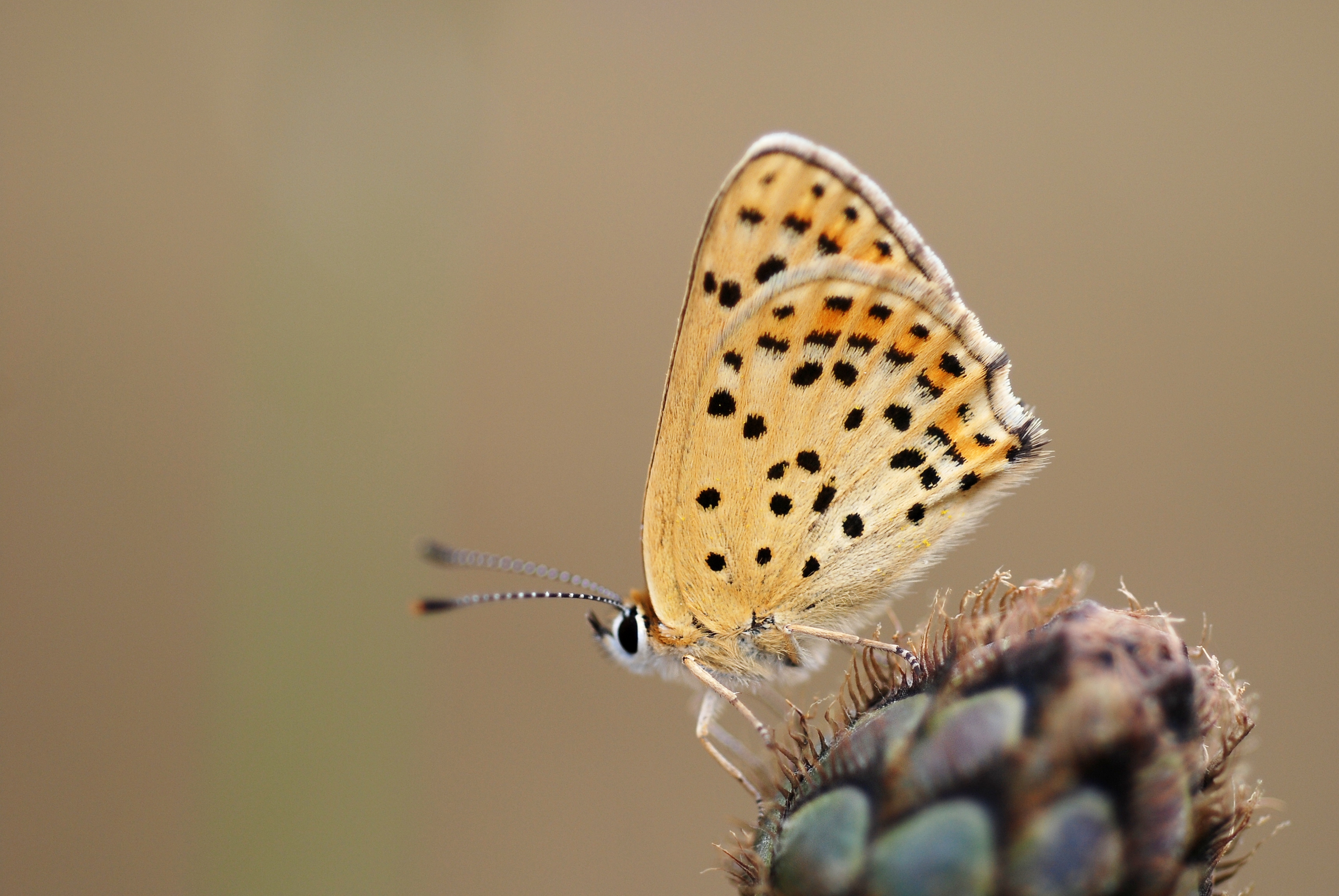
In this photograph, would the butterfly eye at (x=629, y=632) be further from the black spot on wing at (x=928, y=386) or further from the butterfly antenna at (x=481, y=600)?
the black spot on wing at (x=928, y=386)

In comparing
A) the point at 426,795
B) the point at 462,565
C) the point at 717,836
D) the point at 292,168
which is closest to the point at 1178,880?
the point at 462,565

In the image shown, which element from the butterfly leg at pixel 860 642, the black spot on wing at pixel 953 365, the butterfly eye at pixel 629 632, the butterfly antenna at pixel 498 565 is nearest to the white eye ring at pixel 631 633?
the butterfly eye at pixel 629 632

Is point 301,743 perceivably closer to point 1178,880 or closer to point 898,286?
point 898,286

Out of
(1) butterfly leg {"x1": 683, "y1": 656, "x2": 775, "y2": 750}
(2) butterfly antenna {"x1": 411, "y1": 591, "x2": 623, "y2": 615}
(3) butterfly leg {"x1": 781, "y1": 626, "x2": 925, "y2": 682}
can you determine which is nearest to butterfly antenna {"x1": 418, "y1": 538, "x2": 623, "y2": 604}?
(2) butterfly antenna {"x1": 411, "y1": 591, "x2": 623, "y2": 615}

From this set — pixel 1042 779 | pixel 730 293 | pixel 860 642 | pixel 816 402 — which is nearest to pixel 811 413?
pixel 816 402

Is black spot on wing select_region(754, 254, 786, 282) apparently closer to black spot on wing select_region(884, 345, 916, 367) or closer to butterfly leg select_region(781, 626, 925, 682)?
black spot on wing select_region(884, 345, 916, 367)

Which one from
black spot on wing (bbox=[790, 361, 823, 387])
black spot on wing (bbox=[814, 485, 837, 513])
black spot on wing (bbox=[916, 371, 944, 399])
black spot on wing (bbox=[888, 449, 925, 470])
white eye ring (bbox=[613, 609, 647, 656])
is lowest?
white eye ring (bbox=[613, 609, 647, 656])

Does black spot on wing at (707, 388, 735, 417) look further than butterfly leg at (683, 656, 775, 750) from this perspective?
Yes
